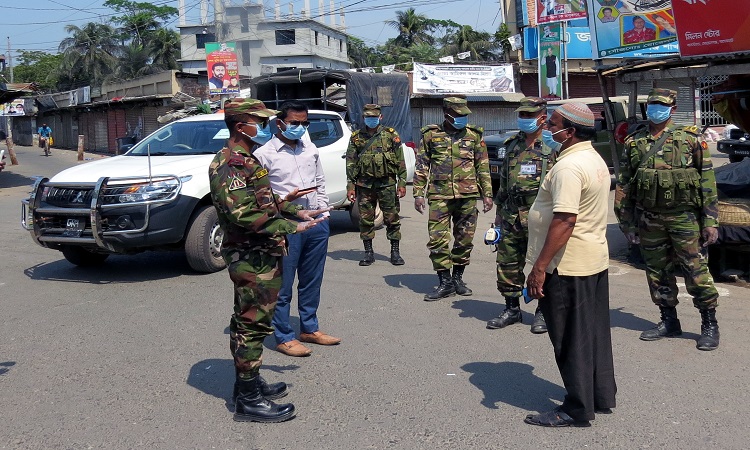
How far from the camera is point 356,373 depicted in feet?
16.1

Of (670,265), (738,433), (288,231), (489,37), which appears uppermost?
(489,37)

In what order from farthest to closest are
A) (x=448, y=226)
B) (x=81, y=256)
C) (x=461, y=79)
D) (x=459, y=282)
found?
(x=461, y=79)
(x=81, y=256)
(x=459, y=282)
(x=448, y=226)

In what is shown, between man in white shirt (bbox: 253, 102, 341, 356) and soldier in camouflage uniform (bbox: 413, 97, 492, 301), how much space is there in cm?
158

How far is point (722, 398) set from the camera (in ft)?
14.4

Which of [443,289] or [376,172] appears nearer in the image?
[443,289]

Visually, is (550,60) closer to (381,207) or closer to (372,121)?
(372,121)

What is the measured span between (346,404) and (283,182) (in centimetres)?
172

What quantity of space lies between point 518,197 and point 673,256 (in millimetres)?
1225

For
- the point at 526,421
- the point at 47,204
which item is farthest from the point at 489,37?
the point at 526,421

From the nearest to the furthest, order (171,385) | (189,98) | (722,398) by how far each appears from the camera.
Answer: (722,398), (171,385), (189,98)

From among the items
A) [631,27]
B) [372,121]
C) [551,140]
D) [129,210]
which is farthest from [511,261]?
[631,27]

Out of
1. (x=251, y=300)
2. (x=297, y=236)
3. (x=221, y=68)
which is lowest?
(x=251, y=300)

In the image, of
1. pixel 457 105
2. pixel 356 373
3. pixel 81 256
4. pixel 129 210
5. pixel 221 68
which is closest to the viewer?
pixel 356 373

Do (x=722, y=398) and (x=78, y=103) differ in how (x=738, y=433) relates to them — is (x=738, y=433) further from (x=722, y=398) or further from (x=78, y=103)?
(x=78, y=103)
